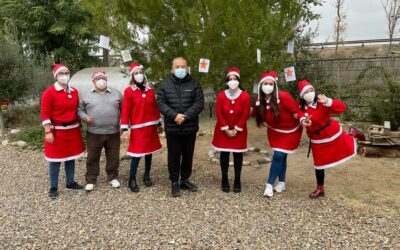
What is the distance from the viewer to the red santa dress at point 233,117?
448 cm

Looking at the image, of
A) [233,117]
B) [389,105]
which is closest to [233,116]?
[233,117]

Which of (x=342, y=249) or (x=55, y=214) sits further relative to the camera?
(x=55, y=214)

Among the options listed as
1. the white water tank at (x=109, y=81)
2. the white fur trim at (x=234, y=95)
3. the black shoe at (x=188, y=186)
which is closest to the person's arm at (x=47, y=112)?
the black shoe at (x=188, y=186)

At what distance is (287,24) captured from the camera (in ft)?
17.7

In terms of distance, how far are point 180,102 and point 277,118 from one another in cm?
116

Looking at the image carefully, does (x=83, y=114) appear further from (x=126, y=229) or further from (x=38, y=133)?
(x=38, y=133)

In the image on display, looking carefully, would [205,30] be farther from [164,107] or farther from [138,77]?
[164,107]

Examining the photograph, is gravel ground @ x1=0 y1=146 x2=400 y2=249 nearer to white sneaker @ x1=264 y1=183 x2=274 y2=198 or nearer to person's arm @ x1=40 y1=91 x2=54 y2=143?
white sneaker @ x1=264 y1=183 x2=274 y2=198

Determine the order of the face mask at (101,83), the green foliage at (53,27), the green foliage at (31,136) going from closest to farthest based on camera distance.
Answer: the face mask at (101,83) < the green foliage at (31,136) < the green foliage at (53,27)

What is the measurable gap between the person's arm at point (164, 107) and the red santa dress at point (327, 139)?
60.7 inches

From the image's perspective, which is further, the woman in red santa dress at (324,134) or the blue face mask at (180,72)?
the blue face mask at (180,72)

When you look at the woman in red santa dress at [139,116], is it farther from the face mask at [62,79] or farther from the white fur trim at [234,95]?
the white fur trim at [234,95]

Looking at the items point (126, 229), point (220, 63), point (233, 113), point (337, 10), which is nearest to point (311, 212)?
point (233, 113)

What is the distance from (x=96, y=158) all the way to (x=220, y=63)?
2.18 metres
